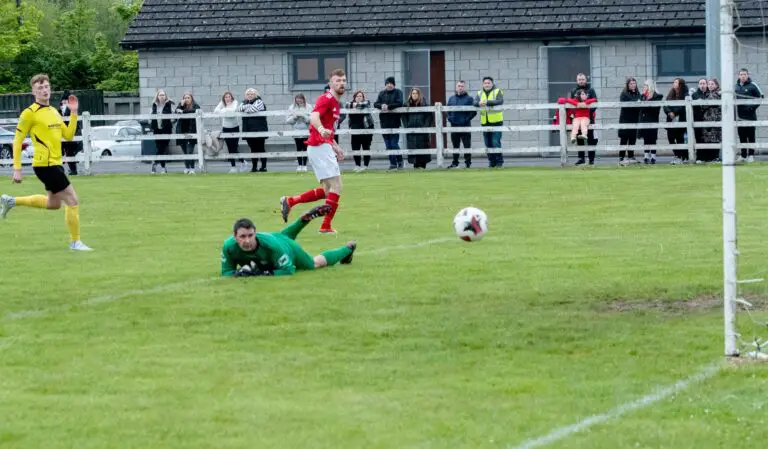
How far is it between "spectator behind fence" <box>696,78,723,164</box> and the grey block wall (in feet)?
20.7

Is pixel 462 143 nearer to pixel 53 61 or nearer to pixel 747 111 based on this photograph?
pixel 747 111

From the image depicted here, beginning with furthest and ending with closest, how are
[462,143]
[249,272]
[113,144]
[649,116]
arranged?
[113,144] < [462,143] < [649,116] < [249,272]

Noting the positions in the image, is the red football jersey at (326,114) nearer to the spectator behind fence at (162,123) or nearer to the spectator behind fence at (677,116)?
the spectator behind fence at (677,116)

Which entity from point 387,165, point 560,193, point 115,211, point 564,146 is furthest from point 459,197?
point 387,165

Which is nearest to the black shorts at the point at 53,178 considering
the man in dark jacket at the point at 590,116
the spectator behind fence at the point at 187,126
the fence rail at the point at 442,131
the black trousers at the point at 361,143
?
the fence rail at the point at 442,131

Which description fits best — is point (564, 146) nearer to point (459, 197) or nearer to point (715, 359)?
point (459, 197)

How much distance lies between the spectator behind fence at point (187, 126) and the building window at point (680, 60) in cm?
1145

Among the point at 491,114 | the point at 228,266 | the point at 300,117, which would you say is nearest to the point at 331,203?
the point at 228,266

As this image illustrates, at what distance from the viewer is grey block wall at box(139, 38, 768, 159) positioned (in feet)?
119

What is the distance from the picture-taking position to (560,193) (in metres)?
22.5

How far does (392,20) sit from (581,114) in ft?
29.5

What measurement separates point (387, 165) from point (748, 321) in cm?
2381

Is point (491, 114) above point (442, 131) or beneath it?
above

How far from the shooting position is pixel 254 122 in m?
31.6
